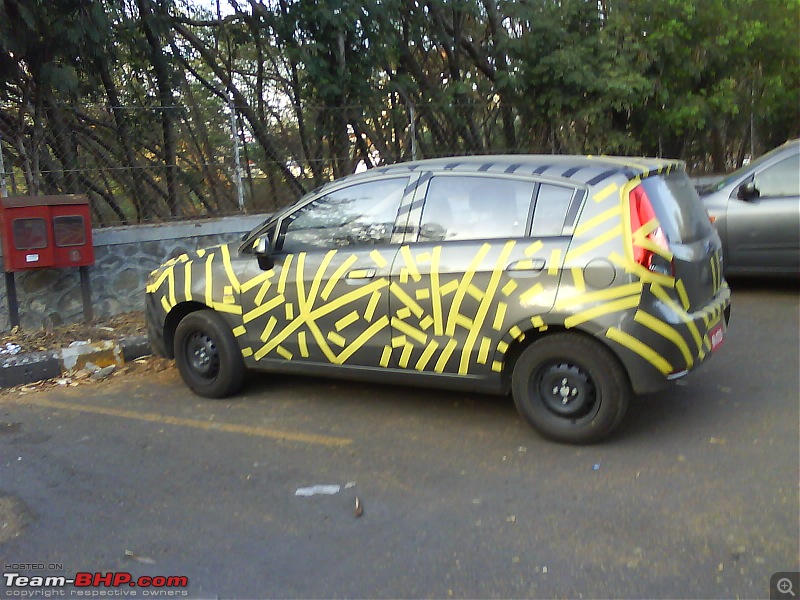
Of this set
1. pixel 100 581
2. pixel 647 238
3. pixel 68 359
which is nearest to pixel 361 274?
pixel 647 238

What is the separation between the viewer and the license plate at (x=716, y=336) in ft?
15.8

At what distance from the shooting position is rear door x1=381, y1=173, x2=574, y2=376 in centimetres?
464

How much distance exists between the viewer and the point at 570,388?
4645 millimetres

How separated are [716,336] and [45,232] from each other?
571cm

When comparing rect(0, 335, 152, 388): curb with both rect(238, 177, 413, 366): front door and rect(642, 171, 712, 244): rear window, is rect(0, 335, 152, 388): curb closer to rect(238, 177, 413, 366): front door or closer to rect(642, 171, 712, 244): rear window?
rect(238, 177, 413, 366): front door

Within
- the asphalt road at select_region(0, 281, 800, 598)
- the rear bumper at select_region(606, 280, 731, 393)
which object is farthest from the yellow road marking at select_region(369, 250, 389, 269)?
the rear bumper at select_region(606, 280, 731, 393)

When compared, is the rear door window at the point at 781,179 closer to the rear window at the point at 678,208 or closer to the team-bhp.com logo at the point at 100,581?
the rear window at the point at 678,208

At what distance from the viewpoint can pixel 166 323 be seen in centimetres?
615

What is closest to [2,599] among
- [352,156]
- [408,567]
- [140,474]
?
[140,474]

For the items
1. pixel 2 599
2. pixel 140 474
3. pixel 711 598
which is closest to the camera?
pixel 711 598

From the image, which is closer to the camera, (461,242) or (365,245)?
(461,242)

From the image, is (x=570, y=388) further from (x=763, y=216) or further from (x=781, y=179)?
(x=781, y=179)

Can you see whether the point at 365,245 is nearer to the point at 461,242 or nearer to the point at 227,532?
the point at 461,242

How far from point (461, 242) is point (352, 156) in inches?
229
